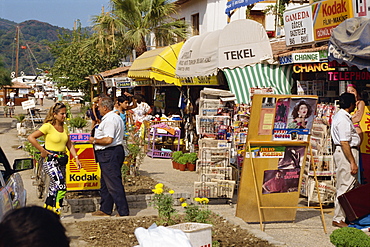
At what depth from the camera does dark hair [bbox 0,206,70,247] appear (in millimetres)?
1901

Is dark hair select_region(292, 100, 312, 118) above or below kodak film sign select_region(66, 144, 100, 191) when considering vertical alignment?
above

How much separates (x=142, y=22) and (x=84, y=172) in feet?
58.4

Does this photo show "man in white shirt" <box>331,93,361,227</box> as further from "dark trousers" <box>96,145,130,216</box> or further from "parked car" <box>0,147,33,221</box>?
"parked car" <box>0,147,33,221</box>

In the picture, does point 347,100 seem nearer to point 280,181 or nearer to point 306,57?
point 280,181

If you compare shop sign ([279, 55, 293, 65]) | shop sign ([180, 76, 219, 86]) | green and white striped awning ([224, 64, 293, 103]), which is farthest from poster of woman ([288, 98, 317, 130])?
shop sign ([180, 76, 219, 86])

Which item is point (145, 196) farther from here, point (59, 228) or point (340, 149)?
point (59, 228)

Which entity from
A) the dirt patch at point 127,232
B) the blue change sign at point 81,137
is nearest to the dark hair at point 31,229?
the dirt patch at point 127,232

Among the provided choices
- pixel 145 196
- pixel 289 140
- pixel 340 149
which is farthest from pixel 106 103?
pixel 340 149

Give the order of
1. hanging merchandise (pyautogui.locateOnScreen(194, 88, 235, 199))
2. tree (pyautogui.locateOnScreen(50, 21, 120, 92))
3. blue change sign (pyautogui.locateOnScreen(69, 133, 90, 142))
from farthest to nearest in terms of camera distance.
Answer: tree (pyautogui.locateOnScreen(50, 21, 120, 92))
blue change sign (pyautogui.locateOnScreen(69, 133, 90, 142))
hanging merchandise (pyautogui.locateOnScreen(194, 88, 235, 199))

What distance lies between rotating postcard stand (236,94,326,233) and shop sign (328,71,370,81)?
2.60 metres

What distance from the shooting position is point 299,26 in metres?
11.8

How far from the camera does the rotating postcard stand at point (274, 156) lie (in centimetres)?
771

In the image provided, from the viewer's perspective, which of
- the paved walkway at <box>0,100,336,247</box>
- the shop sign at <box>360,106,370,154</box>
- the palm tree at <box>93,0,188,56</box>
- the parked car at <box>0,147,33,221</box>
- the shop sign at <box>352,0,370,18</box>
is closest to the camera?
the parked car at <box>0,147,33,221</box>

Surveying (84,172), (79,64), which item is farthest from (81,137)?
(79,64)
